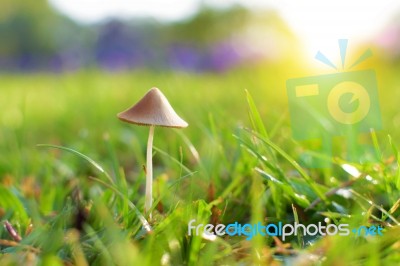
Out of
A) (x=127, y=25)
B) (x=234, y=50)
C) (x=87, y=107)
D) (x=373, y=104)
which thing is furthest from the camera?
(x=127, y=25)

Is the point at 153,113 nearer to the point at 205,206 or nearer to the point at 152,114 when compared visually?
the point at 152,114

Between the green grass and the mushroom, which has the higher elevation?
the mushroom

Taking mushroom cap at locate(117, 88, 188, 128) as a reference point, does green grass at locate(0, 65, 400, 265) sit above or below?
below

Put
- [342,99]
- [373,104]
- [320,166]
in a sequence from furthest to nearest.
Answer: [373,104] → [342,99] → [320,166]

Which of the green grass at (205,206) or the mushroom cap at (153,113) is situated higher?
the mushroom cap at (153,113)

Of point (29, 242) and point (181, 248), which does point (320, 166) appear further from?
point (29, 242)

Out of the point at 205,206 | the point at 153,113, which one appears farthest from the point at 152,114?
the point at 205,206

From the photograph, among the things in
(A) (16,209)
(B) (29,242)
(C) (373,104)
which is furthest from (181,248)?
(C) (373,104)

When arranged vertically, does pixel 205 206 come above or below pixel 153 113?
below
